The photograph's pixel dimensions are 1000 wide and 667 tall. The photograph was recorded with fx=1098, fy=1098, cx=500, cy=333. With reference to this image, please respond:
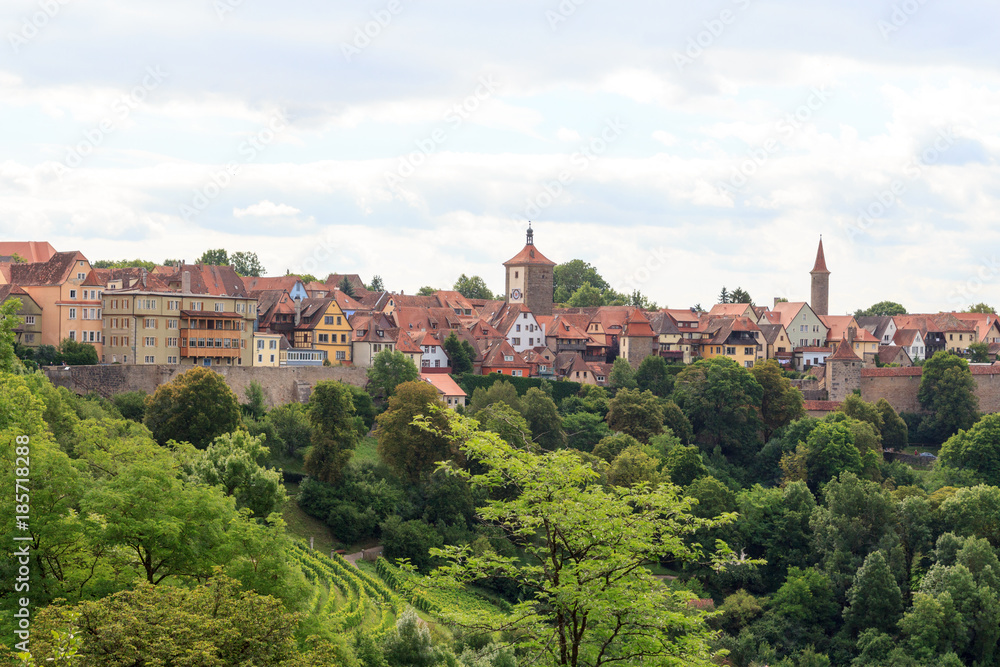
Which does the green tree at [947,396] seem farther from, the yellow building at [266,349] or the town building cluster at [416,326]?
the yellow building at [266,349]

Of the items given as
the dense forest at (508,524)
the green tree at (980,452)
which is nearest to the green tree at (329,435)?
the dense forest at (508,524)

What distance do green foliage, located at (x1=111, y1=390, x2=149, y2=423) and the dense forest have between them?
0.12 m

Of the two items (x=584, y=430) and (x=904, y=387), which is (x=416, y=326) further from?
(x=904, y=387)

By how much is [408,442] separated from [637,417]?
19.8 metres

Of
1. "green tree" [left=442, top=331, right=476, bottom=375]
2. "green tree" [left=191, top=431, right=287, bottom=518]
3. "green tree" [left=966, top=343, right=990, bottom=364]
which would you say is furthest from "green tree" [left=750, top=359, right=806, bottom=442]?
"green tree" [left=191, top=431, right=287, bottom=518]

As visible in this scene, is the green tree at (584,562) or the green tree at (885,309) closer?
the green tree at (584,562)

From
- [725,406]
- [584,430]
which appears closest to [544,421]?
[584,430]

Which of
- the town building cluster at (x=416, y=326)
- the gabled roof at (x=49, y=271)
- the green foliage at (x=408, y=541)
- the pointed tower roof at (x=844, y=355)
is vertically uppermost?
the gabled roof at (x=49, y=271)

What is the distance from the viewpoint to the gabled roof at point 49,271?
5769cm

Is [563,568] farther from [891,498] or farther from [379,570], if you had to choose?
[891,498]

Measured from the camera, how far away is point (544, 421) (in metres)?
60.6

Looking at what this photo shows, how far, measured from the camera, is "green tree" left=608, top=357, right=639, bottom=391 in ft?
251

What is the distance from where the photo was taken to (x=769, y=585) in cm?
5244

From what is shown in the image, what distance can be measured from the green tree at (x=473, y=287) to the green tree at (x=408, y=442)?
76.0 meters
